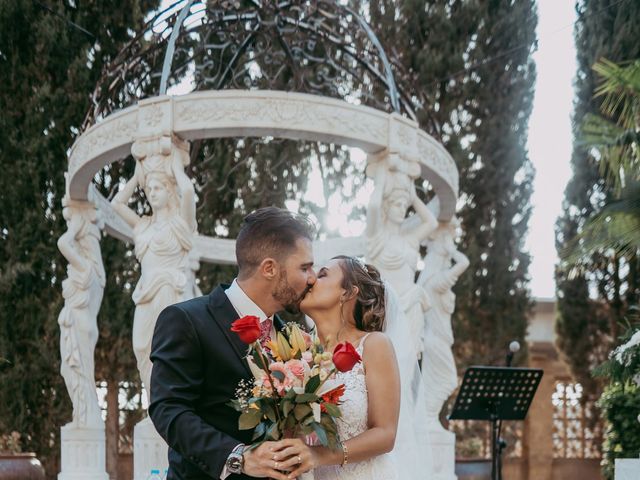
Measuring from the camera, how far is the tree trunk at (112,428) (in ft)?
48.6

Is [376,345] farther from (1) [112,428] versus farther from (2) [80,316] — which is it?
(1) [112,428]

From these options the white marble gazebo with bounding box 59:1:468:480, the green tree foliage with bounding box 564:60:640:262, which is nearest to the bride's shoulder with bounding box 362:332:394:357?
the white marble gazebo with bounding box 59:1:468:480

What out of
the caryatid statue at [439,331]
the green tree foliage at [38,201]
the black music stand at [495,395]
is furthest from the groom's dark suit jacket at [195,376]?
the green tree foliage at [38,201]

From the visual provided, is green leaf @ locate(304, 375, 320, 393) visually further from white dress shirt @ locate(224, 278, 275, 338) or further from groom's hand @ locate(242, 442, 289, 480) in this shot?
white dress shirt @ locate(224, 278, 275, 338)

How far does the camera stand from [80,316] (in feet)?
34.5

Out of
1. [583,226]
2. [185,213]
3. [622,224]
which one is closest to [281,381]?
[185,213]

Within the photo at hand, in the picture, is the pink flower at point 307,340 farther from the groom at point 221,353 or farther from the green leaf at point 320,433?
the green leaf at point 320,433

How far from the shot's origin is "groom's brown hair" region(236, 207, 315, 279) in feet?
10.2

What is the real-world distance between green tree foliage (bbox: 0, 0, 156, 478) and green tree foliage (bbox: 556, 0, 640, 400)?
7587mm

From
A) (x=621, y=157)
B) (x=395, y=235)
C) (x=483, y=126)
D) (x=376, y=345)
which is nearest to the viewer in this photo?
(x=376, y=345)

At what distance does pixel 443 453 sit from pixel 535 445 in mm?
7438

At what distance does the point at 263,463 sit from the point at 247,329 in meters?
0.40

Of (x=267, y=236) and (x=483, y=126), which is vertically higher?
(x=483, y=126)

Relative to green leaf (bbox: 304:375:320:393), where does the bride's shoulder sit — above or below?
above
